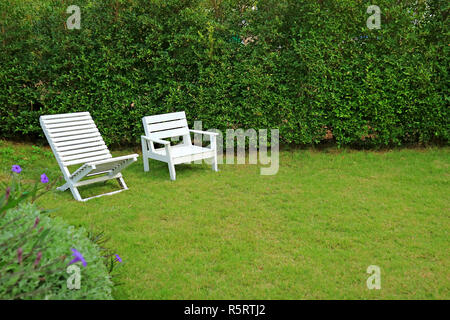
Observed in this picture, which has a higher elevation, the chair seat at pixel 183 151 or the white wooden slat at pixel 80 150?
the white wooden slat at pixel 80 150

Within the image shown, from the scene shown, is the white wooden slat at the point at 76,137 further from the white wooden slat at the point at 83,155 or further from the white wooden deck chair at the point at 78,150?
the white wooden slat at the point at 83,155

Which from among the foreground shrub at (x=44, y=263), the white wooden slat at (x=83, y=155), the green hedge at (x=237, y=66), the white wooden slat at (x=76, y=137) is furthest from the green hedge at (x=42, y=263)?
the green hedge at (x=237, y=66)

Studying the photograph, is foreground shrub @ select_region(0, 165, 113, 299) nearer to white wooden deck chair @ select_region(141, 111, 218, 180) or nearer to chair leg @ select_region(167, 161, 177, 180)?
chair leg @ select_region(167, 161, 177, 180)

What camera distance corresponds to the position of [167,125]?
6527 mm

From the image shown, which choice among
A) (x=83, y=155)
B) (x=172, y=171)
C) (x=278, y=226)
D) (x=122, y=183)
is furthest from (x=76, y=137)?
(x=278, y=226)

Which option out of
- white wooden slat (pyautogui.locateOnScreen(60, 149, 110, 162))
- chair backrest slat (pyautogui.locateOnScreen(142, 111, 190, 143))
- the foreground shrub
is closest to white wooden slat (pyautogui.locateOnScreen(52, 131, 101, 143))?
white wooden slat (pyautogui.locateOnScreen(60, 149, 110, 162))

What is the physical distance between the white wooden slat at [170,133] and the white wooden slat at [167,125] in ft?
0.19

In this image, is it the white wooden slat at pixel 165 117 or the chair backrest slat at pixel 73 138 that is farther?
the white wooden slat at pixel 165 117

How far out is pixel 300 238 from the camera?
390 cm

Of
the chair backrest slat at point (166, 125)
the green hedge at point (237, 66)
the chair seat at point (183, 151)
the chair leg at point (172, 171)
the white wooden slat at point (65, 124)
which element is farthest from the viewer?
the green hedge at point (237, 66)

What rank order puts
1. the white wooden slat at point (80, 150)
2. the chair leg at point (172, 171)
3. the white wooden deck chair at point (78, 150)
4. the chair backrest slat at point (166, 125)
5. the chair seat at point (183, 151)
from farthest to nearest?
the chair backrest slat at point (166, 125) → the chair seat at point (183, 151) → the chair leg at point (172, 171) → the white wooden slat at point (80, 150) → the white wooden deck chair at point (78, 150)

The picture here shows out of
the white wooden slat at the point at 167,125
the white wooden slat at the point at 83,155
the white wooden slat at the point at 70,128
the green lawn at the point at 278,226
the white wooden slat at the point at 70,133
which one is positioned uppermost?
the white wooden slat at the point at 70,128

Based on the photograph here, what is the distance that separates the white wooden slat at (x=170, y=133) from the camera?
637 cm

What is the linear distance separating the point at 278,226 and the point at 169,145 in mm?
2287
